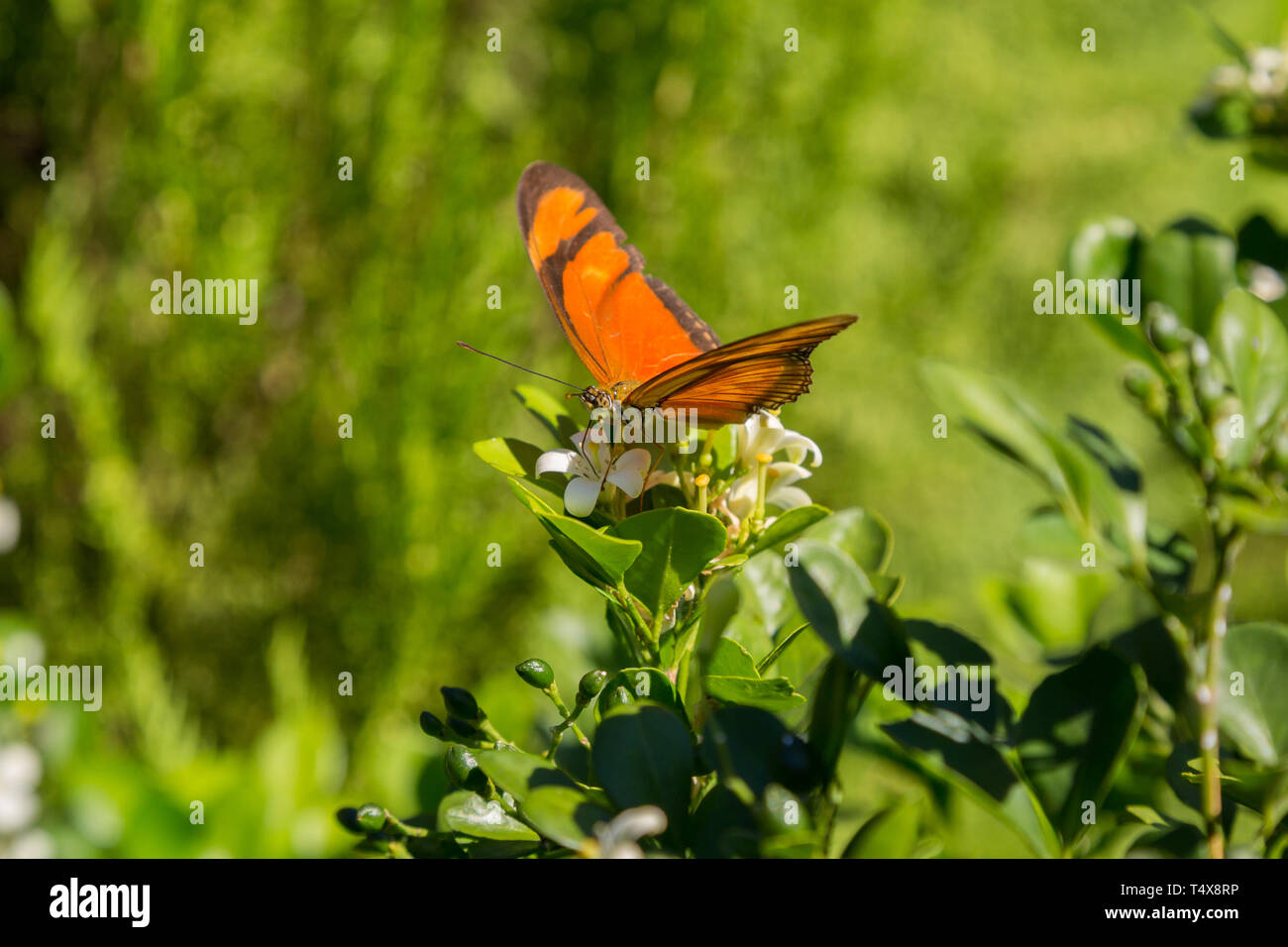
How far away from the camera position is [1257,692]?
490 mm

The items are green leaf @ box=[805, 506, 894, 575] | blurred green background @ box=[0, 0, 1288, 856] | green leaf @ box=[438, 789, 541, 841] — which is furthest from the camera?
blurred green background @ box=[0, 0, 1288, 856]

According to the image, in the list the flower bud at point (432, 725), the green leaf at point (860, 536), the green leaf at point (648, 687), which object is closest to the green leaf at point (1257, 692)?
the green leaf at point (860, 536)

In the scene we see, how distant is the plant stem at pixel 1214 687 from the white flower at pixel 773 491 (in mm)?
200

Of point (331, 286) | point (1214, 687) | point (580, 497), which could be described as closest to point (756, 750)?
point (580, 497)

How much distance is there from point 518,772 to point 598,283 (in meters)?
0.31

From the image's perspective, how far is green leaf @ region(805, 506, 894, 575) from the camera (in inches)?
21.3

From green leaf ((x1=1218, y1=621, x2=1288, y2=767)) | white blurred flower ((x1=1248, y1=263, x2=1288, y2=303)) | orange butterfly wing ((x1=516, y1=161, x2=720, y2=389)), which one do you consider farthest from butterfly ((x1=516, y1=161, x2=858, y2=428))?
white blurred flower ((x1=1248, y1=263, x2=1288, y2=303))

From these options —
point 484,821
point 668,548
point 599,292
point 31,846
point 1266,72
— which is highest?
point 1266,72

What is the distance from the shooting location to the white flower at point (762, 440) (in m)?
0.49

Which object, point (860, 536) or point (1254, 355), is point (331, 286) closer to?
point (860, 536)

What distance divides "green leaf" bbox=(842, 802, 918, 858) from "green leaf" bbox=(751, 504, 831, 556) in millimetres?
129

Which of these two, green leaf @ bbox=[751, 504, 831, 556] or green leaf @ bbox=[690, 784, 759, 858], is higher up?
green leaf @ bbox=[751, 504, 831, 556]

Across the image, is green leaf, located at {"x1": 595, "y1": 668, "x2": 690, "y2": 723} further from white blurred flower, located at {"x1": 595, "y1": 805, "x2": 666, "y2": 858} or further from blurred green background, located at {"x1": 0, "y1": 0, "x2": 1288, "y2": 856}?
blurred green background, located at {"x1": 0, "y1": 0, "x2": 1288, "y2": 856}

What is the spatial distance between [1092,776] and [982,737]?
0.16 feet
